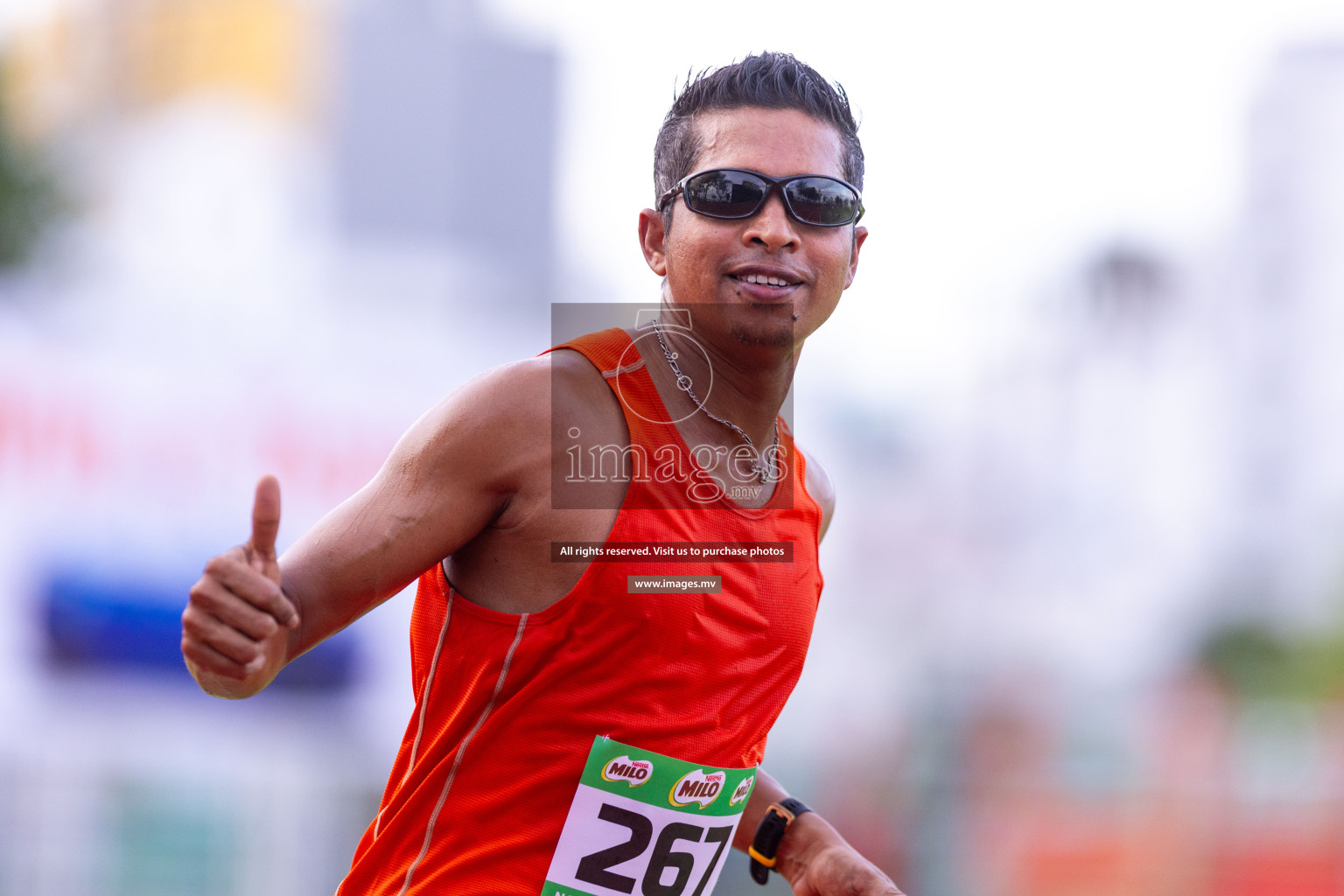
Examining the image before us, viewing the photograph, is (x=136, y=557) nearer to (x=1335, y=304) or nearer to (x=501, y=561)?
(x=501, y=561)

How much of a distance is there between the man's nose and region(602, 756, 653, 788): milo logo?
1.03m

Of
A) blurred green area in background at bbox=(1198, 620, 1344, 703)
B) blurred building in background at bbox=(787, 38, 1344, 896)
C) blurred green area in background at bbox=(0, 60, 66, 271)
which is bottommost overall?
blurred green area in background at bbox=(1198, 620, 1344, 703)

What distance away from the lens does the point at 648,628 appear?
2279 millimetres

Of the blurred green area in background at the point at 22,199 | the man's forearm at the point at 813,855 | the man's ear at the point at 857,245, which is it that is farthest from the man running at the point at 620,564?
the blurred green area in background at the point at 22,199

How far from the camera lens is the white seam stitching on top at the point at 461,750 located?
225 centimetres

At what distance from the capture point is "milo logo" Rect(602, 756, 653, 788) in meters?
2.29

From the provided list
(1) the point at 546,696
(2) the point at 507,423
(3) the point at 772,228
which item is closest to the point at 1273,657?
(3) the point at 772,228

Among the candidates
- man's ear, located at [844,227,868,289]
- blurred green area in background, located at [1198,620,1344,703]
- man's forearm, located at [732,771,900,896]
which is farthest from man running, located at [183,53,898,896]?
blurred green area in background, located at [1198,620,1344,703]

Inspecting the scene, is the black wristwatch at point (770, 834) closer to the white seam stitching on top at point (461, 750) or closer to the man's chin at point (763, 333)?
the white seam stitching on top at point (461, 750)

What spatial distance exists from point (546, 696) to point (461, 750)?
185 mm

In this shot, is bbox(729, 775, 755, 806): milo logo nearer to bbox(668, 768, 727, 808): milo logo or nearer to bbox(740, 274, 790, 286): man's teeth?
bbox(668, 768, 727, 808): milo logo

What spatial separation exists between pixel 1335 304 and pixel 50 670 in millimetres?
70262

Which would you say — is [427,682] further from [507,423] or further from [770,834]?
[770,834]

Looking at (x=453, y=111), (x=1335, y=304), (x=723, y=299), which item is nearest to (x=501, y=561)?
(x=723, y=299)
